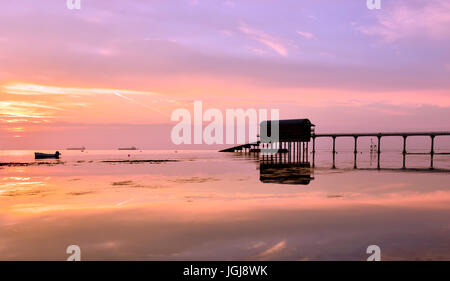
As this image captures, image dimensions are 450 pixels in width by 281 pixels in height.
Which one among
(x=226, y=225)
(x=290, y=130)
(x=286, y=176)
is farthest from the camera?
(x=290, y=130)

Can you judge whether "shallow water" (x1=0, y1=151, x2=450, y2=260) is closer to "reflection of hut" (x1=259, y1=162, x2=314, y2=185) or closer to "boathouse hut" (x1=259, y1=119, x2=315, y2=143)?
"reflection of hut" (x1=259, y1=162, x2=314, y2=185)

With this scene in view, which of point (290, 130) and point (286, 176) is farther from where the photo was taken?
point (290, 130)

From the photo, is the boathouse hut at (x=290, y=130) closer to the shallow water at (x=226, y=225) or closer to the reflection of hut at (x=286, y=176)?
the reflection of hut at (x=286, y=176)

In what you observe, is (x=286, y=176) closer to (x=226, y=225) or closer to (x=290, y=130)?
(x=226, y=225)

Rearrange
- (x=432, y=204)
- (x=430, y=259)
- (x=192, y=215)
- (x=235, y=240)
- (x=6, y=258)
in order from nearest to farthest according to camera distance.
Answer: (x=430, y=259) < (x=6, y=258) < (x=235, y=240) < (x=192, y=215) < (x=432, y=204)

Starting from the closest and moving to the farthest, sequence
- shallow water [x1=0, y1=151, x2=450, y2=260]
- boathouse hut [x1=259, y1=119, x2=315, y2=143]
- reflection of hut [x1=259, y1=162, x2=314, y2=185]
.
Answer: shallow water [x1=0, y1=151, x2=450, y2=260], reflection of hut [x1=259, y1=162, x2=314, y2=185], boathouse hut [x1=259, y1=119, x2=315, y2=143]

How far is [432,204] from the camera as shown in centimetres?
1697

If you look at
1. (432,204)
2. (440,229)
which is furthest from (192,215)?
(432,204)

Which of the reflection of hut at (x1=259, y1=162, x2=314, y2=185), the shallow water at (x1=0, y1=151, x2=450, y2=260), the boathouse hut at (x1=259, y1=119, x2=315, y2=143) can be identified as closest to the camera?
the shallow water at (x1=0, y1=151, x2=450, y2=260)

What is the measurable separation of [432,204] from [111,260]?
54.9ft

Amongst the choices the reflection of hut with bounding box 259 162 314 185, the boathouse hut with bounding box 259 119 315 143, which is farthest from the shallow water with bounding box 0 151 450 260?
the boathouse hut with bounding box 259 119 315 143

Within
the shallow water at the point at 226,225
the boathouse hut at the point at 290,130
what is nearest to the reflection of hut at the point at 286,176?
the shallow water at the point at 226,225

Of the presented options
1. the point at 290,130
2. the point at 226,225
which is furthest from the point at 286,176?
the point at 290,130
